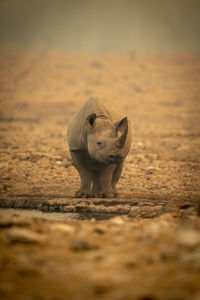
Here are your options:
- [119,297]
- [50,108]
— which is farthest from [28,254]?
[50,108]

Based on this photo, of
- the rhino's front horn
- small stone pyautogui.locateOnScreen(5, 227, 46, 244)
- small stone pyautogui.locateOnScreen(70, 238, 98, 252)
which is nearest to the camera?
small stone pyautogui.locateOnScreen(70, 238, 98, 252)

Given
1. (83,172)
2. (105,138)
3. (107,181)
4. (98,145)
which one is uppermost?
(105,138)

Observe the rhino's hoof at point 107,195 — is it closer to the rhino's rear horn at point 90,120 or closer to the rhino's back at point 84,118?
the rhino's back at point 84,118

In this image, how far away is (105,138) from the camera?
748 centimetres

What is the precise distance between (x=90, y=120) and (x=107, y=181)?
1067mm

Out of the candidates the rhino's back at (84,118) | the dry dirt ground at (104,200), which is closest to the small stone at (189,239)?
the dry dirt ground at (104,200)

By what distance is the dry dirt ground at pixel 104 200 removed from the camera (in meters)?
3.36

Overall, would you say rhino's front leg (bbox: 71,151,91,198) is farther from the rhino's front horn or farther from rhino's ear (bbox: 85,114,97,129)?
the rhino's front horn

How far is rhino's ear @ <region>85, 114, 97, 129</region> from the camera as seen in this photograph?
7738 millimetres

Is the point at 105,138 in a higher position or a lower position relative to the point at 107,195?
higher

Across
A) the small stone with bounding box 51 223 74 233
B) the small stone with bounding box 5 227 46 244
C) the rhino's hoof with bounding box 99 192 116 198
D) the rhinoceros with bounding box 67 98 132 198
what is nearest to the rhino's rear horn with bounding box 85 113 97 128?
the rhinoceros with bounding box 67 98 132 198

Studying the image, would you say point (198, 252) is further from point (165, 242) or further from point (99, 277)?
point (99, 277)

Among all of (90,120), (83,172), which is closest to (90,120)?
(90,120)

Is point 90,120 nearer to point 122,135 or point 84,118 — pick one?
point 84,118
